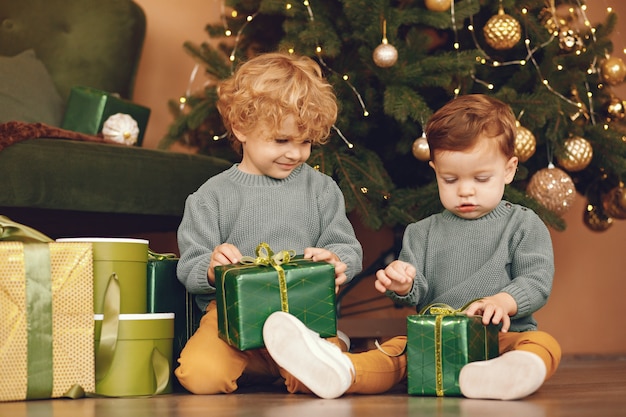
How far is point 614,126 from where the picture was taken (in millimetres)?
2480

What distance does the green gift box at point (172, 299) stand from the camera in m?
1.74

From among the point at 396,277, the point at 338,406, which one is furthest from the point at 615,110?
the point at 338,406

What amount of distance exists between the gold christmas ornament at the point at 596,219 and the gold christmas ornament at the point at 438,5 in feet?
2.54

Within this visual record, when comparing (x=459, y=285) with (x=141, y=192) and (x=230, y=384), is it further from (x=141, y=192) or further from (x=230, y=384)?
(x=141, y=192)

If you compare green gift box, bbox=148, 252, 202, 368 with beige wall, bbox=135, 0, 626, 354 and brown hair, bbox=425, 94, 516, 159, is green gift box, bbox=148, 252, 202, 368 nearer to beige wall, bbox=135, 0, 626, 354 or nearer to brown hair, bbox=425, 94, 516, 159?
brown hair, bbox=425, 94, 516, 159

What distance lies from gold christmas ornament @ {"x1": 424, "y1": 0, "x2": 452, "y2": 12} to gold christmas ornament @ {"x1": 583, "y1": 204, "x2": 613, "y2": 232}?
774 mm

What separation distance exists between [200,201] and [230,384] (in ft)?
1.32

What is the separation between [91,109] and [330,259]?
1160 mm

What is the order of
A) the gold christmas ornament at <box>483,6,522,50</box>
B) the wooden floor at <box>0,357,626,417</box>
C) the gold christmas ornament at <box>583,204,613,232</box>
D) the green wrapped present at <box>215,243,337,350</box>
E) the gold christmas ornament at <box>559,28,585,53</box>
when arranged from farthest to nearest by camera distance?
1. the gold christmas ornament at <box>583,204,613,232</box>
2. the gold christmas ornament at <box>559,28,585,53</box>
3. the gold christmas ornament at <box>483,6,522,50</box>
4. the green wrapped present at <box>215,243,337,350</box>
5. the wooden floor at <box>0,357,626,417</box>

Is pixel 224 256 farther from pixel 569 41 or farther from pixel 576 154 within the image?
pixel 569 41

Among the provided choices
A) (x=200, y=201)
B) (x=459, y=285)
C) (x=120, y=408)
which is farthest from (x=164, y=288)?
(x=459, y=285)

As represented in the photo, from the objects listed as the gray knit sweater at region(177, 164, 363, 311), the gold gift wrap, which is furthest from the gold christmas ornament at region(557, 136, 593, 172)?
the gold gift wrap

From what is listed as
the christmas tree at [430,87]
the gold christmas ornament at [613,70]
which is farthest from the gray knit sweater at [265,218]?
the gold christmas ornament at [613,70]

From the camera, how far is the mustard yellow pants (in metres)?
1.51
